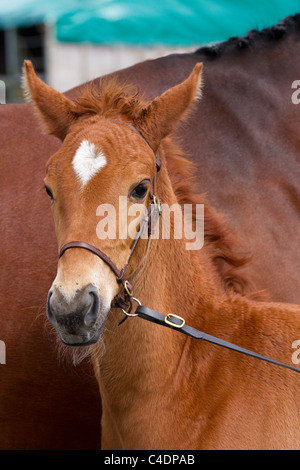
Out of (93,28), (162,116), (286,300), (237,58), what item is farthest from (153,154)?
(93,28)

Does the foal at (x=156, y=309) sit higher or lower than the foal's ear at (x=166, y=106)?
lower

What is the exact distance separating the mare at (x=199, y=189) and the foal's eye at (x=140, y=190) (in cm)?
83

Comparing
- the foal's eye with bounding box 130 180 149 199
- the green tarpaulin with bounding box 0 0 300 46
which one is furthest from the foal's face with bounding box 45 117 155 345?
the green tarpaulin with bounding box 0 0 300 46

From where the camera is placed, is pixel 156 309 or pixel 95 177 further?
pixel 156 309

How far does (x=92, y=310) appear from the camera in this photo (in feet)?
8.03

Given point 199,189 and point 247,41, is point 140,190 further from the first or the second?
point 247,41

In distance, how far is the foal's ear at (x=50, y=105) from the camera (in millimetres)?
2883

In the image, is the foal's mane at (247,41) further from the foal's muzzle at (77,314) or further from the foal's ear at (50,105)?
the foal's muzzle at (77,314)

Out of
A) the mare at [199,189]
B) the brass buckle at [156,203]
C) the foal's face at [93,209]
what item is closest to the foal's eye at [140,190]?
the foal's face at [93,209]

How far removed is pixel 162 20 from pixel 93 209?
19.0ft

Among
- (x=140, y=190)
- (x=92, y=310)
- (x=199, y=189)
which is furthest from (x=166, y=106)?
(x=199, y=189)

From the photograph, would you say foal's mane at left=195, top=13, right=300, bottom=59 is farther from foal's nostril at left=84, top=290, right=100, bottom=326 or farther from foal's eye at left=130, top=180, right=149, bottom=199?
foal's nostril at left=84, top=290, right=100, bottom=326

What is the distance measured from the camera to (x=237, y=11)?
25.3ft

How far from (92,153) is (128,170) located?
0.52 feet
